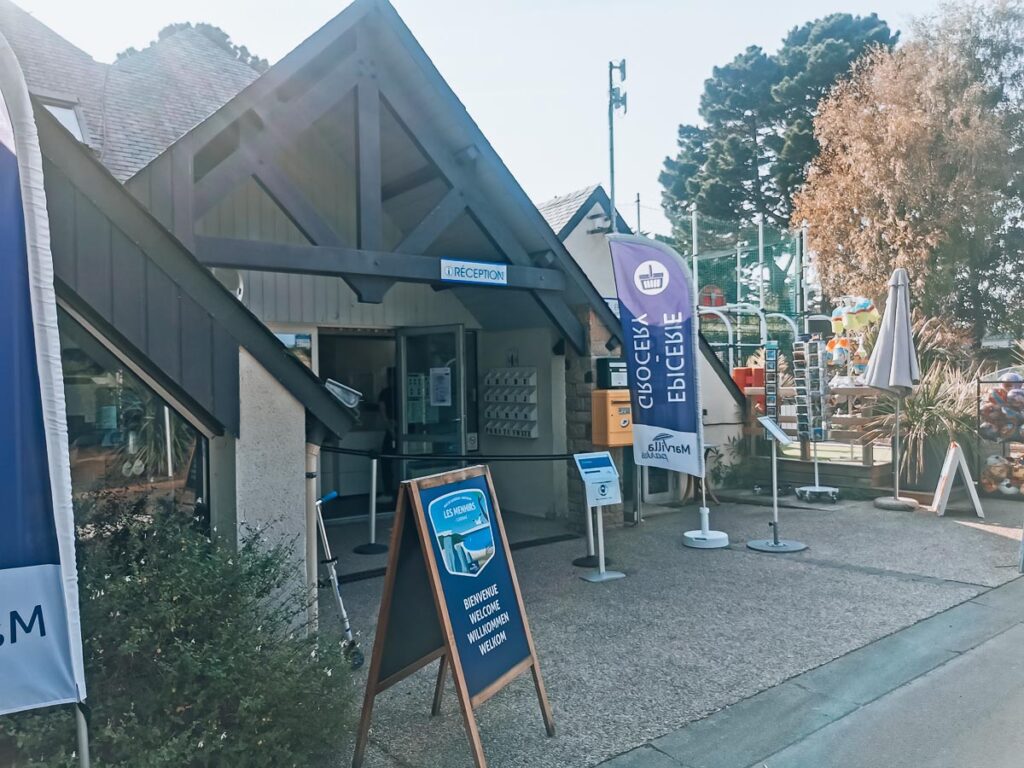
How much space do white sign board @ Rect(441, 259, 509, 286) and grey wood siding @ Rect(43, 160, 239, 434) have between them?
97.8 inches

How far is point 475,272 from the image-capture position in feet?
22.6

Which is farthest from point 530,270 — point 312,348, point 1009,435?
point 1009,435

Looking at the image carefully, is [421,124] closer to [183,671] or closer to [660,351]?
[660,351]

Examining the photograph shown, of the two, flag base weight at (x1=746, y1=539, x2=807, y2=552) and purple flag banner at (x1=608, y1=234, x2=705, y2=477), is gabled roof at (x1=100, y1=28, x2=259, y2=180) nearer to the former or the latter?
purple flag banner at (x1=608, y1=234, x2=705, y2=477)

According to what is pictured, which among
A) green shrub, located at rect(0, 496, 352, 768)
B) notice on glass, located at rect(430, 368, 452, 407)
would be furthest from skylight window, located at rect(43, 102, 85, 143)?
green shrub, located at rect(0, 496, 352, 768)

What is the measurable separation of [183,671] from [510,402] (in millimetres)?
6690

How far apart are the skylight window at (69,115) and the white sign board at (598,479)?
27.6 feet

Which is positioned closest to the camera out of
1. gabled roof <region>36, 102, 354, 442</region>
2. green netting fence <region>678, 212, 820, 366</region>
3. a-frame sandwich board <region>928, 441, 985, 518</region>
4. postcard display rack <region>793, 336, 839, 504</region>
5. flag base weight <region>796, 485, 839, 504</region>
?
gabled roof <region>36, 102, 354, 442</region>

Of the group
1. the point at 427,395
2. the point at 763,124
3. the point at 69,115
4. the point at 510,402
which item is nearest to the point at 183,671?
the point at 427,395

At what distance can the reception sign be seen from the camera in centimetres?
251

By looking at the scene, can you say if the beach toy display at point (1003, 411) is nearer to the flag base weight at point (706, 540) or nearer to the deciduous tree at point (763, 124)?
the flag base weight at point (706, 540)

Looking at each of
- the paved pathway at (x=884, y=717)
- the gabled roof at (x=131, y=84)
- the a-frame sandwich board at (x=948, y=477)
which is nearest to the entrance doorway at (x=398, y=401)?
the gabled roof at (x=131, y=84)

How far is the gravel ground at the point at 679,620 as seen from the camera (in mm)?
3959

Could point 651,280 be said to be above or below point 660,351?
above
